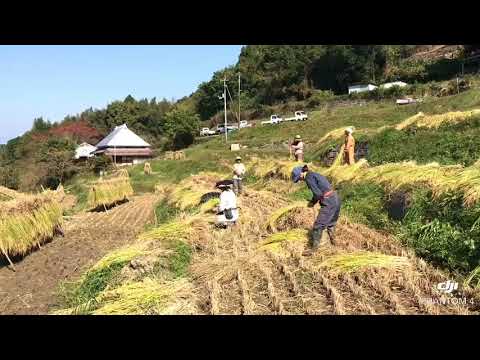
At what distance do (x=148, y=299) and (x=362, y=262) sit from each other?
215 cm

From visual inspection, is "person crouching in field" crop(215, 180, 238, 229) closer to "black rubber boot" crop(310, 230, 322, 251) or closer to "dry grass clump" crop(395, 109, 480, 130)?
"black rubber boot" crop(310, 230, 322, 251)

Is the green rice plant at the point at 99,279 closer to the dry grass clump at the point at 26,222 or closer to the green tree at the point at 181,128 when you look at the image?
the dry grass clump at the point at 26,222

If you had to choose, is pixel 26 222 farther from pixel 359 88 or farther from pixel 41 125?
pixel 41 125

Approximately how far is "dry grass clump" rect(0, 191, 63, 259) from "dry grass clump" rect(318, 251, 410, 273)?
283 inches

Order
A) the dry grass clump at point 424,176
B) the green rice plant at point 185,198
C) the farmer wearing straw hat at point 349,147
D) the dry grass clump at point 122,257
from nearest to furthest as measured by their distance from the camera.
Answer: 1. the dry grass clump at point 424,176
2. the dry grass clump at point 122,257
3. the farmer wearing straw hat at point 349,147
4. the green rice plant at point 185,198

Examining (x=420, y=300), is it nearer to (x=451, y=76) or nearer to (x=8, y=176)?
(x=8, y=176)

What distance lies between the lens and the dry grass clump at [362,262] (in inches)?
194

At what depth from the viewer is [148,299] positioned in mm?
4922

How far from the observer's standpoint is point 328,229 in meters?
6.11

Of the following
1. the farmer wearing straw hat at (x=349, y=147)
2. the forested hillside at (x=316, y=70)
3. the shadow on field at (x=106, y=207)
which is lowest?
the shadow on field at (x=106, y=207)

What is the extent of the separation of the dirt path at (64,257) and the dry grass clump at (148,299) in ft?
5.35

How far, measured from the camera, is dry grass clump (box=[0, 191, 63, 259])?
33.1 ft

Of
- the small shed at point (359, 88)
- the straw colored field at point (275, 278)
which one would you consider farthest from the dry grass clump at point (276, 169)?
the small shed at point (359, 88)

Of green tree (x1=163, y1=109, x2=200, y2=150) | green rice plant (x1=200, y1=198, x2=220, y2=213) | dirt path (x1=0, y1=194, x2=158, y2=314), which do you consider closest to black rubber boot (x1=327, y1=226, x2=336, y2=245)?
dirt path (x1=0, y1=194, x2=158, y2=314)
